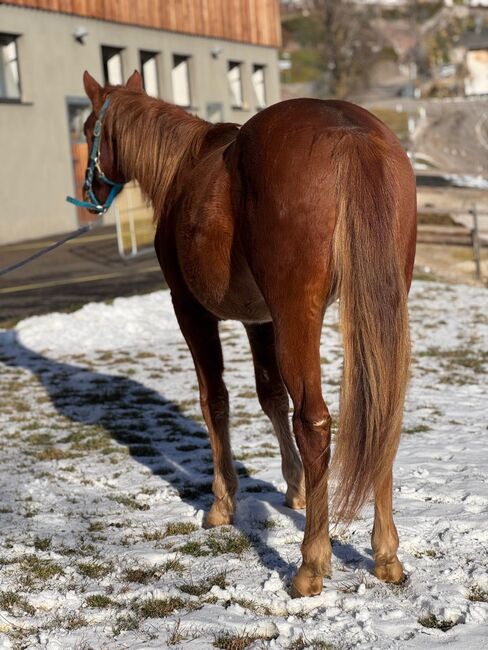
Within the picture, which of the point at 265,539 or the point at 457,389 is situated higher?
the point at 265,539

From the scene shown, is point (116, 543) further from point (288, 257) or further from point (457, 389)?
point (457, 389)

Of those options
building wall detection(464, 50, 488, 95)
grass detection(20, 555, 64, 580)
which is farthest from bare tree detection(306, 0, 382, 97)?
grass detection(20, 555, 64, 580)

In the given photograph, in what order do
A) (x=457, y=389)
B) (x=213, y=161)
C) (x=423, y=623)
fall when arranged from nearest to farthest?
(x=423, y=623) < (x=213, y=161) < (x=457, y=389)

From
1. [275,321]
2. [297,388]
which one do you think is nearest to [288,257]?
[275,321]

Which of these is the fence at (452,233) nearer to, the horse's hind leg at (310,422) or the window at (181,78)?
the window at (181,78)

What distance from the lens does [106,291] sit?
13.0 metres

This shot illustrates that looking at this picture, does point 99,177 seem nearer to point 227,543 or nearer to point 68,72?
point 227,543

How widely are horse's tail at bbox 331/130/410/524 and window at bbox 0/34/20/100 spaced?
56.3ft

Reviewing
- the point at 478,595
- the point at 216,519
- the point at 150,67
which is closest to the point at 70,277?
the point at 216,519

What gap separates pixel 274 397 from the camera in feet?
15.7

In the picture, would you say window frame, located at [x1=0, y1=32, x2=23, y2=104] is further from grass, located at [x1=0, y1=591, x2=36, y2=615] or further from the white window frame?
grass, located at [x1=0, y1=591, x2=36, y2=615]

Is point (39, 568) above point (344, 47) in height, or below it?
below

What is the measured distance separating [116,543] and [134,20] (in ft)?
65.6

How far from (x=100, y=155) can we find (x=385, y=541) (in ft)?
9.10
